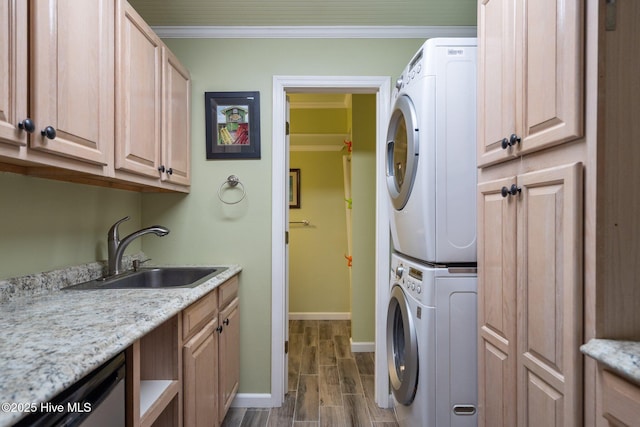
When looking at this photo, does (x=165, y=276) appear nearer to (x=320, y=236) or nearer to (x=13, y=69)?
(x=13, y=69)

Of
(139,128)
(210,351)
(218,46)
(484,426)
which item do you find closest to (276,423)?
(210,351)

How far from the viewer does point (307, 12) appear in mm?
1970

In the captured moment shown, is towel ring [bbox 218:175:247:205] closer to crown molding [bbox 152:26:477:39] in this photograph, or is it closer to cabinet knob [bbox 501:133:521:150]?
crown molding [bbox 152:26:477:39]

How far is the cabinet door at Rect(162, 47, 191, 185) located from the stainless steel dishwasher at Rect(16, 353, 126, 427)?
3.74 feet

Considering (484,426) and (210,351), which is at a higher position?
(210,351)

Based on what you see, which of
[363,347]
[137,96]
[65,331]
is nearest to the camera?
[65,331]

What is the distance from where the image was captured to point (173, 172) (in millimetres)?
1837

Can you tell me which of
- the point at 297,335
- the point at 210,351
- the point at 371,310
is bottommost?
the point at 297,335

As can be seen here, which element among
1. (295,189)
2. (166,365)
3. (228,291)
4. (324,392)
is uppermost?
(295,189)

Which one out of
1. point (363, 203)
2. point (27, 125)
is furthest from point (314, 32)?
point (27, 125)

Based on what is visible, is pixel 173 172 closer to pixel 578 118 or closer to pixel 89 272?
pixel 89 272

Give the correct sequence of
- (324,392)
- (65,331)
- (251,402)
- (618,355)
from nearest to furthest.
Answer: (618,355)
(65,331)
(251,402)
(324,392)

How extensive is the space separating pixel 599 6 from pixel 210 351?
1.82m

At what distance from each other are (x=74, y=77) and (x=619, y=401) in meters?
1.73
